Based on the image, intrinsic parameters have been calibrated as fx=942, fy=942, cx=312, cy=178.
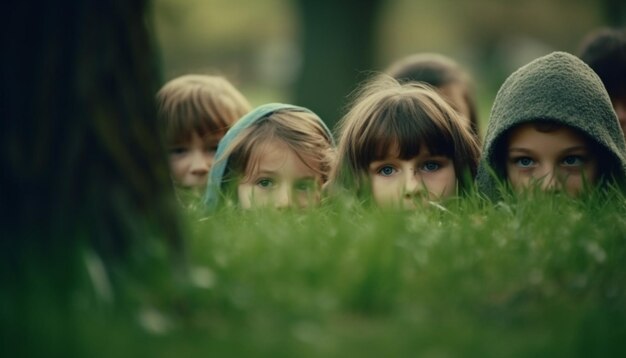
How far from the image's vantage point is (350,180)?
16.4 feet

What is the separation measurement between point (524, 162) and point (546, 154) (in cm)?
15

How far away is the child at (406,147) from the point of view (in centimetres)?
531

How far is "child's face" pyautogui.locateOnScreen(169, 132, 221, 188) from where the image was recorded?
6590mm

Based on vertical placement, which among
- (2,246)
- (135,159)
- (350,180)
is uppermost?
(135,159)

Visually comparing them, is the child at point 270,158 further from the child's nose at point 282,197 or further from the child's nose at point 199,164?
the child's nose at point 199,164

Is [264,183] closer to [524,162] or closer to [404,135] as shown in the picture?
[404,135]

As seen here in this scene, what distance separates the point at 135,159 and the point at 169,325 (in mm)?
561

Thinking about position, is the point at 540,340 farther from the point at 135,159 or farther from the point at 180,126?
the point at 180,126

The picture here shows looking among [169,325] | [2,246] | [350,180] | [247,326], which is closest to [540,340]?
[247,326]

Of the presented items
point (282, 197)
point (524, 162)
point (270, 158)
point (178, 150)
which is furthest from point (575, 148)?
point (178, 150)

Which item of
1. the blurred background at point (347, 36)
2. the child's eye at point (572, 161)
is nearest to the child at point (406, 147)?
the child's eye at point (572, 161)

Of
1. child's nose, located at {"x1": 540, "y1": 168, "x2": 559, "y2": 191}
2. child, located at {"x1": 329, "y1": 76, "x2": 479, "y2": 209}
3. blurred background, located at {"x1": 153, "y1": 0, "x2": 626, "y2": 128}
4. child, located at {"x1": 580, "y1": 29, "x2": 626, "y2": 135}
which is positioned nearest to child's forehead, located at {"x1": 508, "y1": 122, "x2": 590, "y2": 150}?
child's nose, located at {"x1": 540, "y1": 168, "x2": 559, "y2": 191}

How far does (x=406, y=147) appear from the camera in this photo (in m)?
5.31

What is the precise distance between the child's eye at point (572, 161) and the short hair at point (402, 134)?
527mm
